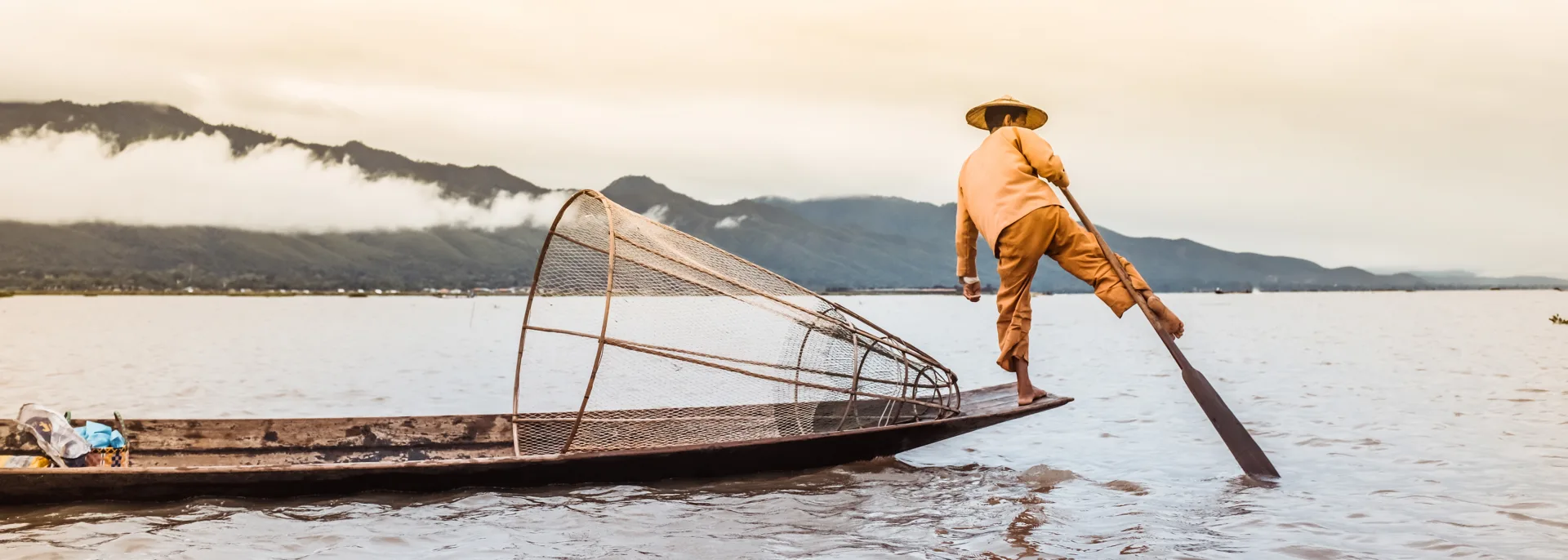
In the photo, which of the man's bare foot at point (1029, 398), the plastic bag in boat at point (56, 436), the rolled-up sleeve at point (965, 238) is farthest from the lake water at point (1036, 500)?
the rolled-up sleeve at point (965, 238)

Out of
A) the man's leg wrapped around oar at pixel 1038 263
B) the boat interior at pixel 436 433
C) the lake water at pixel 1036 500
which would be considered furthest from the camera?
the boat interior at pixel 436 433

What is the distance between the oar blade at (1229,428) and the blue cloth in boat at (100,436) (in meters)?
7.49

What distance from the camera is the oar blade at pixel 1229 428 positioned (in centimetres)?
755

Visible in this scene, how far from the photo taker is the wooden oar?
7426 millimetres

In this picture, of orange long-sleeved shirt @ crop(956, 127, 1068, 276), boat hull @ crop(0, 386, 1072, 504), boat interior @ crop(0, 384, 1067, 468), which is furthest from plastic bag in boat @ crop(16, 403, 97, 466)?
orange long-sleeved shirt @ crop(956, 127, 1068, 276)

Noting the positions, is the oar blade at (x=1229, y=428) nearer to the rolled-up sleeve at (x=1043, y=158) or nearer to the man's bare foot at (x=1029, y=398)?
the man's bare foot at (x=1029, y=398)

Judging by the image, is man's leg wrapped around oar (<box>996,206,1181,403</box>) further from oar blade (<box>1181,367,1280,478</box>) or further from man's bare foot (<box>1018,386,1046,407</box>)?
oar blade (<box>1181,367,1280,478</box>)

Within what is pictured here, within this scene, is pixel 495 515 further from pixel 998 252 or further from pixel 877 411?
pixel 998 252

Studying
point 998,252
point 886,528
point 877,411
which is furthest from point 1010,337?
point 886,528

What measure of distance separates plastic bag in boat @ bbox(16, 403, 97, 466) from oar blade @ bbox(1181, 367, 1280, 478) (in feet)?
24.7

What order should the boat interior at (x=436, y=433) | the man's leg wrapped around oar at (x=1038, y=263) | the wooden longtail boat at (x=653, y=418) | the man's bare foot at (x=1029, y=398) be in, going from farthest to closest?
the man's bare foot at (x=1029, y=398) < the boat interior at (x=436, y=433) < the man's leg wrapped around oar at (x=1038, y=263) < the wooden longtail boat at (x=653, y=418)

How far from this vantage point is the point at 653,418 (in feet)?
28.3

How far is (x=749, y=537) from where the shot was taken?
21.1ft

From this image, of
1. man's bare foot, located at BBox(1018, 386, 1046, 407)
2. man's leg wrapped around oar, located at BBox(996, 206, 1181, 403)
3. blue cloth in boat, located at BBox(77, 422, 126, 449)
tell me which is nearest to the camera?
blue cloth in boat, located at BBox(77, 422, 126, 449)
